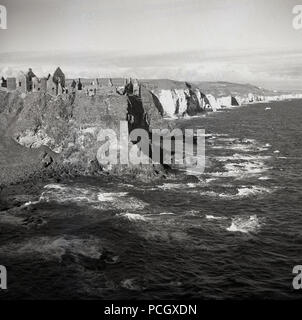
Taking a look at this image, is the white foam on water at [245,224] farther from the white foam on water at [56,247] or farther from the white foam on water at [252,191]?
the white foam on water at [56,247]

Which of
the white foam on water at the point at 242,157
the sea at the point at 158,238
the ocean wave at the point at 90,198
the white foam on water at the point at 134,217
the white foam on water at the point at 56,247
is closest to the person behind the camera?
the sea at the point at 158,238

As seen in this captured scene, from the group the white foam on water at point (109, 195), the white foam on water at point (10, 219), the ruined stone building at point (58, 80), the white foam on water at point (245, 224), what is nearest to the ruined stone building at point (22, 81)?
the ruined stone building at point (58, 80)

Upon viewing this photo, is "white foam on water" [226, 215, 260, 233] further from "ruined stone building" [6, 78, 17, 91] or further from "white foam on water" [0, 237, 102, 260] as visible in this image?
"ruined stone building" [6, 78, 17, 91]

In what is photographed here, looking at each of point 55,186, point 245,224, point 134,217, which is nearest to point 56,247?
point 134,217

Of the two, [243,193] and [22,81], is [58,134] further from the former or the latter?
[243,193]

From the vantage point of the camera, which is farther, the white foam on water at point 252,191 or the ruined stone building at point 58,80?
the ruined stone building at point 58,80

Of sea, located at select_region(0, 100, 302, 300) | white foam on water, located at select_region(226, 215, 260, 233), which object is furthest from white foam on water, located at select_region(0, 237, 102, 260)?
white foam on water, located at select_region(226, 215, 260, 233)
